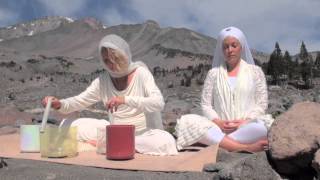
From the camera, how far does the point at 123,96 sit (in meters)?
7.05

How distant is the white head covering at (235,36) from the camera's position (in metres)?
7.52

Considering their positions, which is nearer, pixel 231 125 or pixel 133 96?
pixel 231 125

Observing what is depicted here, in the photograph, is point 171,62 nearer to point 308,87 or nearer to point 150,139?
point 308,87

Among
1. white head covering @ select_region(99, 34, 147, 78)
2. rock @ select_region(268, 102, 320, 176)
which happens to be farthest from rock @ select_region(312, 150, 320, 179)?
white head covering @ select_region(99, 34, 147, 78)

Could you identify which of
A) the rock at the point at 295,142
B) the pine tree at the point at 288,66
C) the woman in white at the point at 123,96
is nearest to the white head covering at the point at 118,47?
the woman in white at the point at 123,96

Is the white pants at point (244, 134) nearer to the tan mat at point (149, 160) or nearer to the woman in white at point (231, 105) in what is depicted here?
the woman in white at point (231, 105)

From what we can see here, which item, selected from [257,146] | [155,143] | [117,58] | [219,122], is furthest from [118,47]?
[257,146]

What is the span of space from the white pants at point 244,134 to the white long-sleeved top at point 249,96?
46 centimetres

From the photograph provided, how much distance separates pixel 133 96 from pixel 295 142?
2.51 m

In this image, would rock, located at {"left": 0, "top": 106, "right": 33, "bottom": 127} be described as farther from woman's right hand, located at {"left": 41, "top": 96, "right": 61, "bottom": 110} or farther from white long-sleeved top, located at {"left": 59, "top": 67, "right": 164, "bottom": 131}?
woman's right hand, located at {"left": 41, "top": 96, "right": 61, "bottom": 110}

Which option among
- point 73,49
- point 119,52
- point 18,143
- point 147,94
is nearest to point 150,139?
point 147,94

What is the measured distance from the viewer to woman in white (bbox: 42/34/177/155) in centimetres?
707

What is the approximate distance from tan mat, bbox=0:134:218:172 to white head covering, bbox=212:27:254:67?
1563 millimetres

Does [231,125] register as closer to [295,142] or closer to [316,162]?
[295,142]
